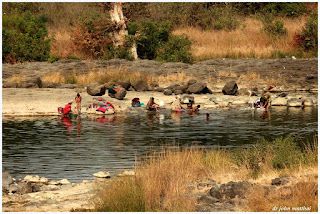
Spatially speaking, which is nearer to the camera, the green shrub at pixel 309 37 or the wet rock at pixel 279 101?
the wet rock at pixel 279 101

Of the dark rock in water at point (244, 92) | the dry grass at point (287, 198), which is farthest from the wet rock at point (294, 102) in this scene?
the dry grass at point (287, 198)

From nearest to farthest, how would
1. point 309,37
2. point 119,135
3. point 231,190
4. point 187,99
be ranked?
point 231,190 → point 119,135 → point 187,99 → point 309,37

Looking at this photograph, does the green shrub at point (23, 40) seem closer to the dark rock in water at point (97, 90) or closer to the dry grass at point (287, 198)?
the dark rock in water at point (97, 90)

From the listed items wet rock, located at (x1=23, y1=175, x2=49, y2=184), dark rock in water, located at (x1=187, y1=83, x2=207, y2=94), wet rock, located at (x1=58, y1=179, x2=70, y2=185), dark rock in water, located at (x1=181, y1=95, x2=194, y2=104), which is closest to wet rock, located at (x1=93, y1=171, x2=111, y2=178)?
wet rock, located at (x1=58, y1=179, x2=70, y2=185)

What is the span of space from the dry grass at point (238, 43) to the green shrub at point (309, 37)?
2.19 ft

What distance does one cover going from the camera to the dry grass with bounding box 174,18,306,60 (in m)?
62.5

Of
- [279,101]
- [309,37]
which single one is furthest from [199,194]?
[309,37]

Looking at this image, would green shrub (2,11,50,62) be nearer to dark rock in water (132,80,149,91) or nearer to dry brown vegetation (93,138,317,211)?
dark rock in water (132,80,149,91)

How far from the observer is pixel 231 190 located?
19859 mm

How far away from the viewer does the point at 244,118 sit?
4247cm

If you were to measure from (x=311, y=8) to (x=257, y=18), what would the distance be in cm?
527

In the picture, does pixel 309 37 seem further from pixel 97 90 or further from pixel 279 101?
pixel 97 90

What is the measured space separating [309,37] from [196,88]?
1566 cm

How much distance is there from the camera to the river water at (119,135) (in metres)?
28.1
